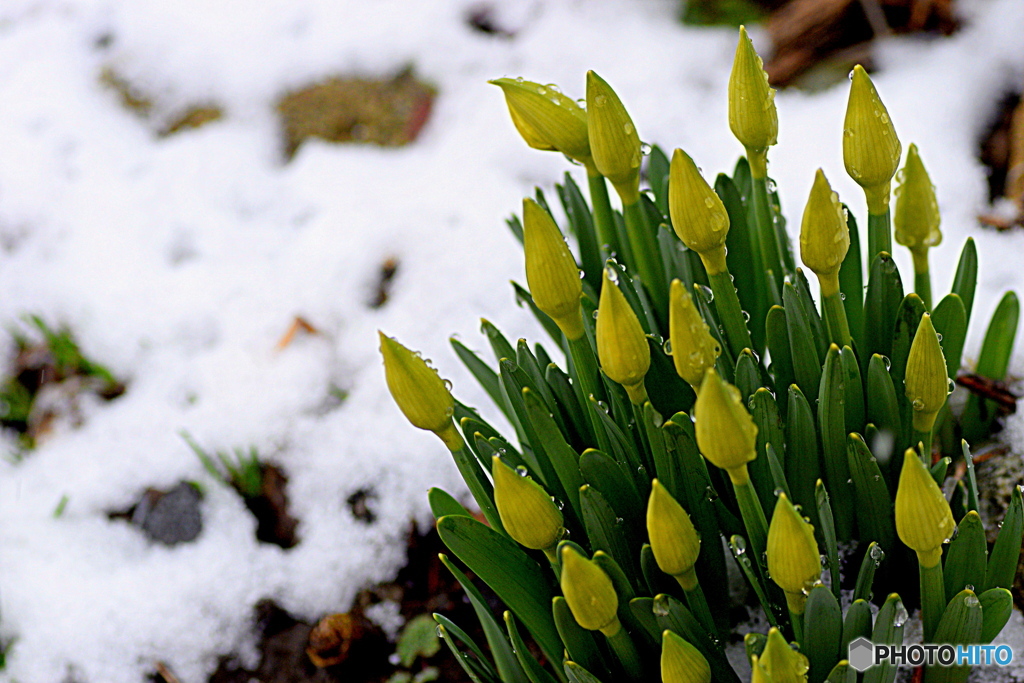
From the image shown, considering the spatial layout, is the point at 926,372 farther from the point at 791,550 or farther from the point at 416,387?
the point at 416,387

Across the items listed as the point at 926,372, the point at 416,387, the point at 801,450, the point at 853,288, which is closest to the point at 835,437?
the point at 801,450

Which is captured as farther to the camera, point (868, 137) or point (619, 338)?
point (868, 137)

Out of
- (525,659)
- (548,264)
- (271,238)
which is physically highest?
(548,264)

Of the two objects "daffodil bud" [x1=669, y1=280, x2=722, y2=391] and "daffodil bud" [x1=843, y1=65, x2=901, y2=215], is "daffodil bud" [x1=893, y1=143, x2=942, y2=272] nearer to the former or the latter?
"daffodil bud" [x1=843, y1=65, x2=901, y2=215]

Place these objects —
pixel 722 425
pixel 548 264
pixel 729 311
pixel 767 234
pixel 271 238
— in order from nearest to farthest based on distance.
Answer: pixel 722 425, pixel 548 264, pixel 729 311, pixel 767 234, pixel 271 238

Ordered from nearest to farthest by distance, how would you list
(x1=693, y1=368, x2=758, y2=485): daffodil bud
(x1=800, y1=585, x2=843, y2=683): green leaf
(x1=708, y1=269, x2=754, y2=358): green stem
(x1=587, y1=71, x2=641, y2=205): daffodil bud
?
(x1=693, y1=368, x2=758, y2=485): daffodil bud
(x1=800, y1=585, x2=843, y2=683): green leaf
(x1=587, y1=71, x2=641, y2=205): daffodil bud
(x1=708, y1=269, x2=754, y2=358): green stem

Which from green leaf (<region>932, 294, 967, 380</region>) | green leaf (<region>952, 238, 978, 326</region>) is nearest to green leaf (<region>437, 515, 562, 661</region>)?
green leaf (<region>932, 294, 967, 380</region>)
